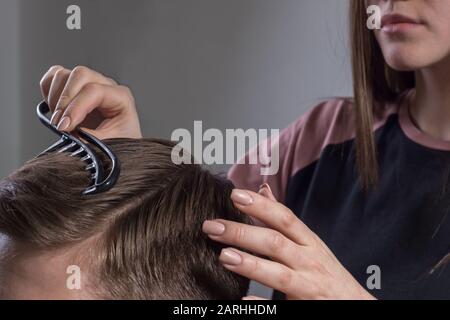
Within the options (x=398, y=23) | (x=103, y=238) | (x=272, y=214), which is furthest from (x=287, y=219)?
(x=398, y=23)

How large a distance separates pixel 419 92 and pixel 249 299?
521 millimetres

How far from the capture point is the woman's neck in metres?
1.00

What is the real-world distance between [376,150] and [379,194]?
2.9 inches

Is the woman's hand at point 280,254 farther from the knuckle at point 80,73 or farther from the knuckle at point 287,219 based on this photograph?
the knuckle at point 80,73

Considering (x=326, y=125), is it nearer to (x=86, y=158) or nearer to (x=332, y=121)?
(x=332, y=121)

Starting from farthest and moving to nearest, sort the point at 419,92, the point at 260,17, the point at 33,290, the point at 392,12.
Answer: the point at 260,17 → the point at 419,92 → the point at 392,12 → the point at 33,290

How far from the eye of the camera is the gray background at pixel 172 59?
1.62 meters

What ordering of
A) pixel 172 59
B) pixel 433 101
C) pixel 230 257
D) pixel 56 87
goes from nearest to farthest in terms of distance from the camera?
pixel 230 257
pixel 56 87
pixel 433 101
pixel 172 59

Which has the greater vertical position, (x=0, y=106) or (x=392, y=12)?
(x=392, y=12)

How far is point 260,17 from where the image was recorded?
1614 mm

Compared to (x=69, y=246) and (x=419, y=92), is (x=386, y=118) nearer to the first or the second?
A: (x=419, y=92)

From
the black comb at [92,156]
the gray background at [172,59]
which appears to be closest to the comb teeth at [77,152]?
the black comb at [92,156]

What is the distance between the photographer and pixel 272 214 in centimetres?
67

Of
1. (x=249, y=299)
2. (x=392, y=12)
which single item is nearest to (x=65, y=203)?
(x=249, y=299)
